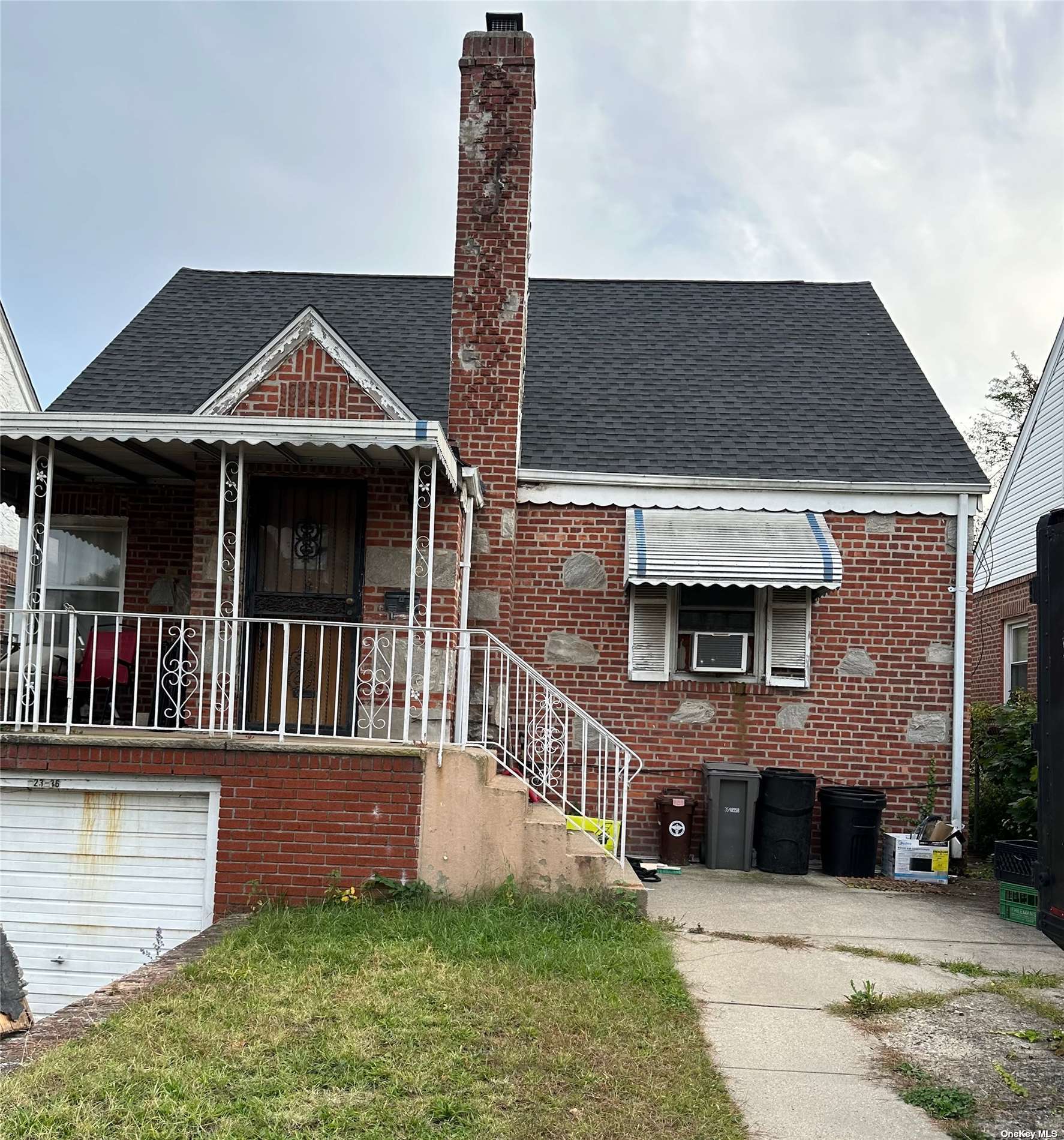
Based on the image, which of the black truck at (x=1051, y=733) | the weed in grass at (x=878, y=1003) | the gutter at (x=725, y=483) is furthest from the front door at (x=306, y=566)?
the black truck at (x=1051, y=733)

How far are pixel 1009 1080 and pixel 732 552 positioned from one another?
18.6 ft

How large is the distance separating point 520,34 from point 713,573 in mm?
5342

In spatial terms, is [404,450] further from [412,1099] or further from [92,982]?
[412,1099]

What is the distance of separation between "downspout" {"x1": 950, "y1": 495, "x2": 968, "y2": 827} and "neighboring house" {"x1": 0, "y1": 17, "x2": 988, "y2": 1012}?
1.4 inches

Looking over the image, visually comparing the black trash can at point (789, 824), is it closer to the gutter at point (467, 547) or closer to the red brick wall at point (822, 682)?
the red brick wall at point (822, 682)

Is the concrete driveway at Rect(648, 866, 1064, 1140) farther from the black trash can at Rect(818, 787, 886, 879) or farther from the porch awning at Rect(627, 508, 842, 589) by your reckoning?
the porch awning at Rect(627, 508, 842, 589)

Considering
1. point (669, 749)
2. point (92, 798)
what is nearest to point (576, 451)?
point (669, 749)

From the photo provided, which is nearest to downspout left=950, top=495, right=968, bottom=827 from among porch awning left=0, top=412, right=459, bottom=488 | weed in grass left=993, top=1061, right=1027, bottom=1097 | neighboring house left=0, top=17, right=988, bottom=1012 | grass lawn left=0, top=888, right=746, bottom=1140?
neighboring house left=0, top=17, right=988, bottom=1012

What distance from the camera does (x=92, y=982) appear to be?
7344 millimetres

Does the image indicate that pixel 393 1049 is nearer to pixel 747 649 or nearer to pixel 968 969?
pixel 968 969

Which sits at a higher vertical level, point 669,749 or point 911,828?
point 669,749

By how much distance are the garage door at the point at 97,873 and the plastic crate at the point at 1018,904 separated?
18.6 ft

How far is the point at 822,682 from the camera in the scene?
10312mm

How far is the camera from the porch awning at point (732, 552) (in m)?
9.52
